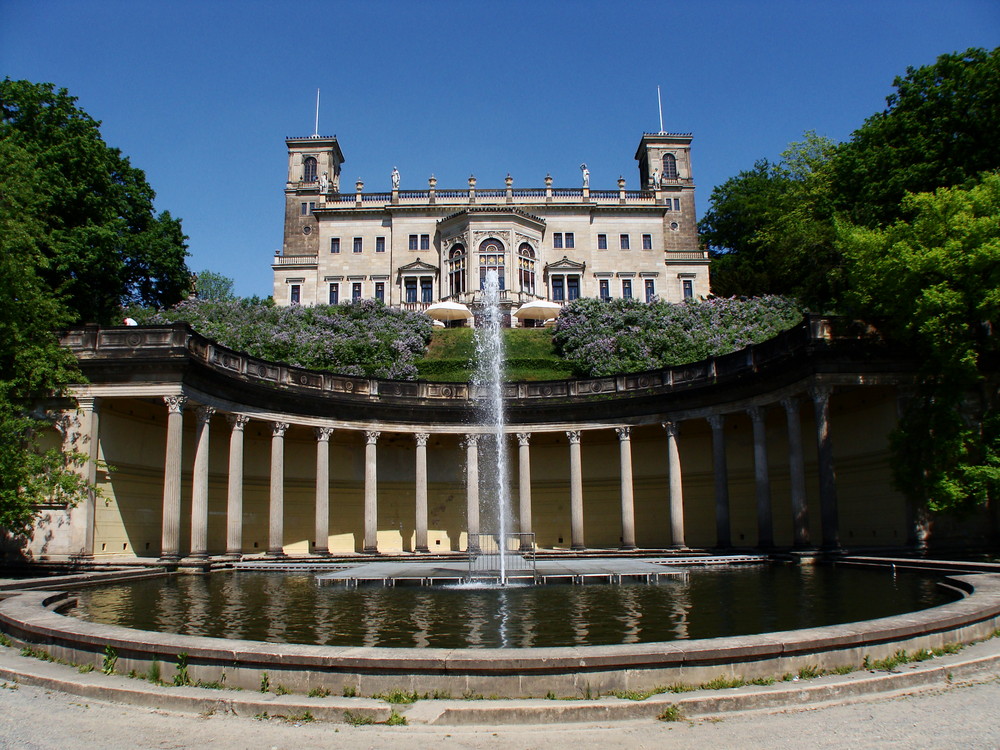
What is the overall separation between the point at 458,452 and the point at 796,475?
22109mm

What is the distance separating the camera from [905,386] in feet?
104

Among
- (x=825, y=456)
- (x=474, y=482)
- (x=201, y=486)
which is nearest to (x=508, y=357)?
(x=474, y=482)

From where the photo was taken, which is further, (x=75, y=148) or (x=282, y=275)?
(x=282, y=275)

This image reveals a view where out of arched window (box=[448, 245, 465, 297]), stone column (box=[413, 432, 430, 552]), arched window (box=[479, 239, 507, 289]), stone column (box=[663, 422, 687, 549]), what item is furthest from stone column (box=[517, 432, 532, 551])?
arched window (box=[448, 245, 465, 297])

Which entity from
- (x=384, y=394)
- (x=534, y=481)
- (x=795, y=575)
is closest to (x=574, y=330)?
(x=534, y=481)

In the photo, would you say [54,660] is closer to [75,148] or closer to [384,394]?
[384,394]

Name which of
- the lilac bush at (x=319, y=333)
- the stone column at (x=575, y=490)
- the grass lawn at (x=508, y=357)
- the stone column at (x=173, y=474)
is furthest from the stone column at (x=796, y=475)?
the lilac bush at (x=319, y=333)

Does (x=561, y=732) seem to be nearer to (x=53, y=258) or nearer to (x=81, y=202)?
(x=53, y=258)

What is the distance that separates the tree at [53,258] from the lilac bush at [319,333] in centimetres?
664

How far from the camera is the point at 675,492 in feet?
133

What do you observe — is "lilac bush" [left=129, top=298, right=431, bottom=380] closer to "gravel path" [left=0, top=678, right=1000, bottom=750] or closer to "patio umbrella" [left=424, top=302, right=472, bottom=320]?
"patio umbrella" [left=424, top=302, right=472, bottom=320]

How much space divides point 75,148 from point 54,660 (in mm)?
39371

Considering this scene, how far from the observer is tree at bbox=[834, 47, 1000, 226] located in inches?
1420

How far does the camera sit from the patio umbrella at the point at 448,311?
77.1m
